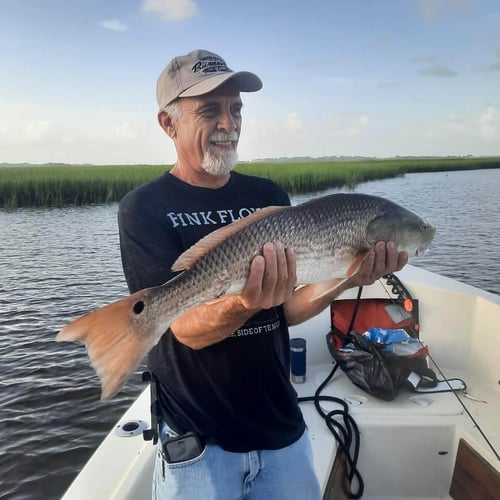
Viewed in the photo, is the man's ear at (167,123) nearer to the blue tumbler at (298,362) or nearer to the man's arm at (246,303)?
the man's arm at (246,303)

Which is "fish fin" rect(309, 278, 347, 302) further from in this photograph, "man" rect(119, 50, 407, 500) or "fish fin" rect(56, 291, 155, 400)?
"fish fin" rect(56, 291, 155, 400)

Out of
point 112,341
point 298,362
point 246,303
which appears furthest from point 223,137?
point 298,362

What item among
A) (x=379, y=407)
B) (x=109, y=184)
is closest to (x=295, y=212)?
(x=379, y=407)

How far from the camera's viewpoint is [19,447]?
628 cm

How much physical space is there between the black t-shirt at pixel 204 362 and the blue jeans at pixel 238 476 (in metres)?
0.05

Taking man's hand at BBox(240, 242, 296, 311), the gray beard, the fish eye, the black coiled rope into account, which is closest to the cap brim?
the gray beard

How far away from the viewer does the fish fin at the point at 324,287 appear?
2389mm

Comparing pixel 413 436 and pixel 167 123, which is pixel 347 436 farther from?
pixel 167 123

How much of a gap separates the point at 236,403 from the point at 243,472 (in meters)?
0.30

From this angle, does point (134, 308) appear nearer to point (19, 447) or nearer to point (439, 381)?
point (439, 381)

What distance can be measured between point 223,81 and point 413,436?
294 cm

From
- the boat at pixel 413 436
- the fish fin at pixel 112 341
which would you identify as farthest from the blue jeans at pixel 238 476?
the boat at pixel 413 436

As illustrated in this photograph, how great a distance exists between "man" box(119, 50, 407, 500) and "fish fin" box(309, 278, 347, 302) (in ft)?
0.73

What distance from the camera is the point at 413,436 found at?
3619 millimetres
